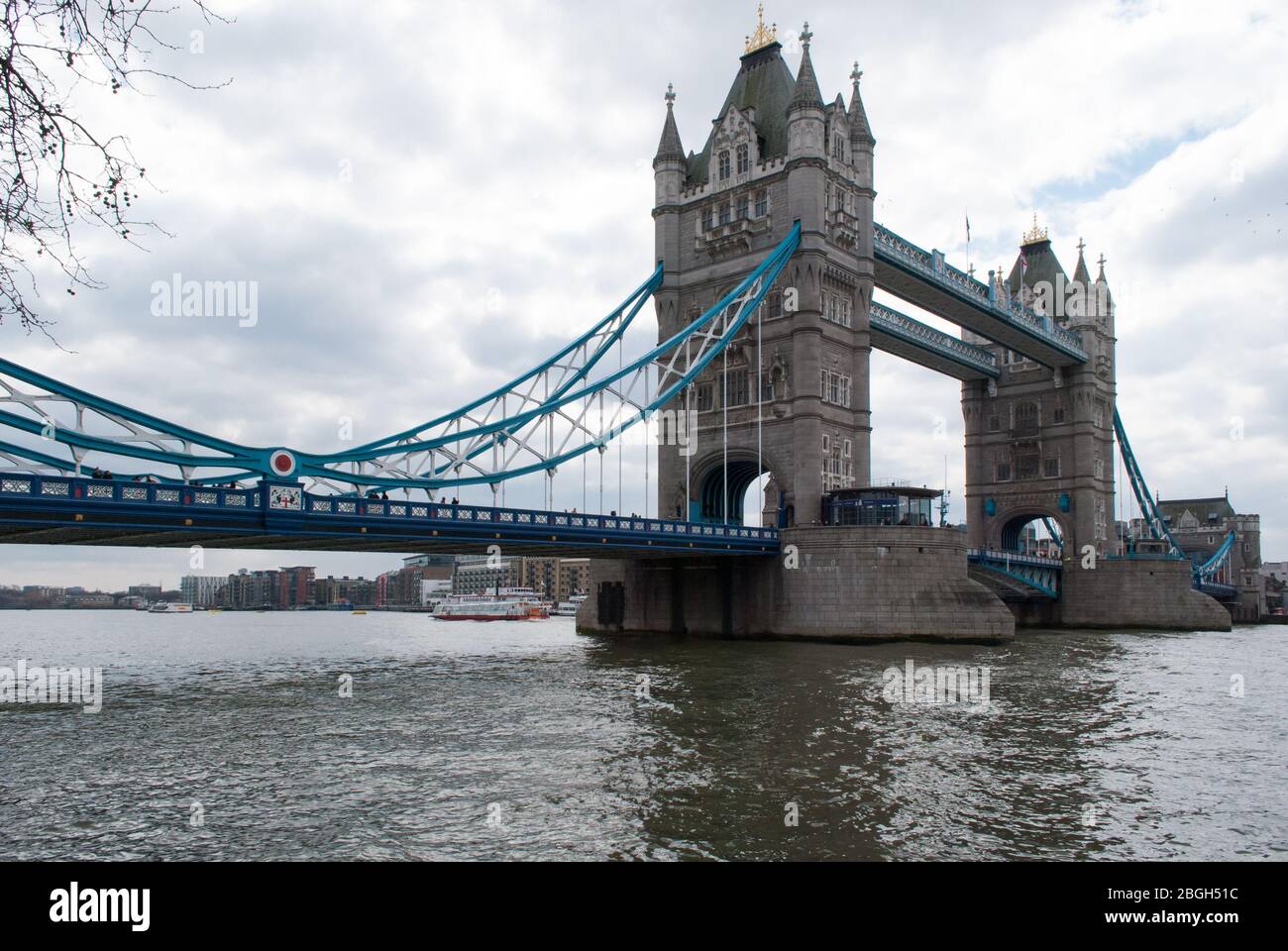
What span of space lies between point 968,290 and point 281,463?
155ft

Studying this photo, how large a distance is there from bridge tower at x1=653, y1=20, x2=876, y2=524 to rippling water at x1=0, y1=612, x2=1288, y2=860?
73.4ft

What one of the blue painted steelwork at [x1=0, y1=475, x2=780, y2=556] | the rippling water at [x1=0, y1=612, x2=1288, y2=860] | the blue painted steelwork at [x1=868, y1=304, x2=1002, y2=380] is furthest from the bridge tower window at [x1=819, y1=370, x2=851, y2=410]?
the rippling water at [x1=0, y1=612, x2=1288, y2=860]

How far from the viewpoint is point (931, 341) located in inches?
2621

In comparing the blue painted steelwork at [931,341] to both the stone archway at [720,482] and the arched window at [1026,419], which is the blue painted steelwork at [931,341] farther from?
the stone archway at [720,482]

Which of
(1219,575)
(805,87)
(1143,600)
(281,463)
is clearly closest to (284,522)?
(281,463)

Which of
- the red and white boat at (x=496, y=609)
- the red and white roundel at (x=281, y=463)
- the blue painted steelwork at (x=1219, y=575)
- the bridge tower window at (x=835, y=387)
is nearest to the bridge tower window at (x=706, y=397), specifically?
the bridge tower window at (x=835, y=387)

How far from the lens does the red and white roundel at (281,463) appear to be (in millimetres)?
29641

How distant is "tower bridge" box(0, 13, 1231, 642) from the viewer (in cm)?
2908

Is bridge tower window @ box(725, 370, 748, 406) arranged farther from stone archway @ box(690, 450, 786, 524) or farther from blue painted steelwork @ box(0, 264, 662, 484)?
blue painted steelwork @ box(0, 264, 662, 484)

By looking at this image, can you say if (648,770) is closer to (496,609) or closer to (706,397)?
(706,397)
